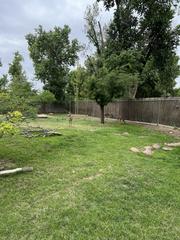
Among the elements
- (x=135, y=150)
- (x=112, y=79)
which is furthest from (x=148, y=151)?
(x=112, y=79)

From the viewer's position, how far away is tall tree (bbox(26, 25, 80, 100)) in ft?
111

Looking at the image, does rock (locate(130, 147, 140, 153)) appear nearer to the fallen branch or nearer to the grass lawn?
the grass lawn

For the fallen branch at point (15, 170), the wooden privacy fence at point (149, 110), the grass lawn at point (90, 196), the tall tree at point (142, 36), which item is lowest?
the grass lawn at point (90, 196)

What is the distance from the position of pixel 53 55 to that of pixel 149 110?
21.0 meters

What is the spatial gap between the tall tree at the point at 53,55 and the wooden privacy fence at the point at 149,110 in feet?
42.9

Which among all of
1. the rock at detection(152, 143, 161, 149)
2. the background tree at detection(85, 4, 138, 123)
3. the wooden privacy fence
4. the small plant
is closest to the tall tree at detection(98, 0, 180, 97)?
the background tree at detection(85, 4, 138, 123)

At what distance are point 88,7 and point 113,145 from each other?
18.9 m

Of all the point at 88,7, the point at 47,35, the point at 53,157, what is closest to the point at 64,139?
the point at 53,157

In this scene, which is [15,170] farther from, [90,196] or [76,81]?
[76,81]

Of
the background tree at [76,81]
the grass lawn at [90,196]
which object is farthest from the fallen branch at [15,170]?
the background tree at [76,81]

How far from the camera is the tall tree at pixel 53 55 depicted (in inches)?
1335

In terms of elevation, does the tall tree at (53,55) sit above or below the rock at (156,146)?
above

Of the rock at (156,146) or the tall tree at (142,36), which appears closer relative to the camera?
the rock at (156,146)

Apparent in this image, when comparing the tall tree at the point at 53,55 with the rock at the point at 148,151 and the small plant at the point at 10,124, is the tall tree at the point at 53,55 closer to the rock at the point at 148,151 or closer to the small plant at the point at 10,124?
the rock at the point at 148,151
